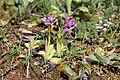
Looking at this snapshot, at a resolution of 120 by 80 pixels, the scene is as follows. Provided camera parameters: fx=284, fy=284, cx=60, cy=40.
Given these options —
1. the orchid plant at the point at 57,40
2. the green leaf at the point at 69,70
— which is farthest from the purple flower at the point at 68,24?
the green leaf at the point at 69,70

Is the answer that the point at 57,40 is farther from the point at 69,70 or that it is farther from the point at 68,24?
the point at 69,70

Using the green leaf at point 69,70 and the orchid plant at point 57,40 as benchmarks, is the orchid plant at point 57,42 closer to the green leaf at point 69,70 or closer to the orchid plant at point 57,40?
the orchid plant at point 57,40

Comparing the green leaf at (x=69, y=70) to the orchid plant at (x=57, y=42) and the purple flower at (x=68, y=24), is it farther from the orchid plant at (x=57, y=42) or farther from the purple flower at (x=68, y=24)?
the purple flower at (x=68, y=24)

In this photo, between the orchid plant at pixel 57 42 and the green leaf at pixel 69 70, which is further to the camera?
the orchid plant at pixel 57 42

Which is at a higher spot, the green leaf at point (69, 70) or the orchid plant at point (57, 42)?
the orchid plant at point (57, 42)

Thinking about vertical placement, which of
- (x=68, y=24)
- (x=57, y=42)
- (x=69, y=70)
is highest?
(x=68, y=24)

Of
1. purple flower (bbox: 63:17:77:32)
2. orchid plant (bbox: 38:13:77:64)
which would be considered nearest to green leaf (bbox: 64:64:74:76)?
orchid plant (bbox: 38:13:77:64)

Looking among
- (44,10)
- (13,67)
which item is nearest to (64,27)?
(13,67)

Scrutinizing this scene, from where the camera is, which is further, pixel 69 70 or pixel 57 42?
pixel 57 42

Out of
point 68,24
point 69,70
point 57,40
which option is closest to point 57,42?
point 57,40

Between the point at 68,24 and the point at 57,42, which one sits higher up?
the point at 68,24

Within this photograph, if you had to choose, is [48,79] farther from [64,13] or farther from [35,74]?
[64,13]
